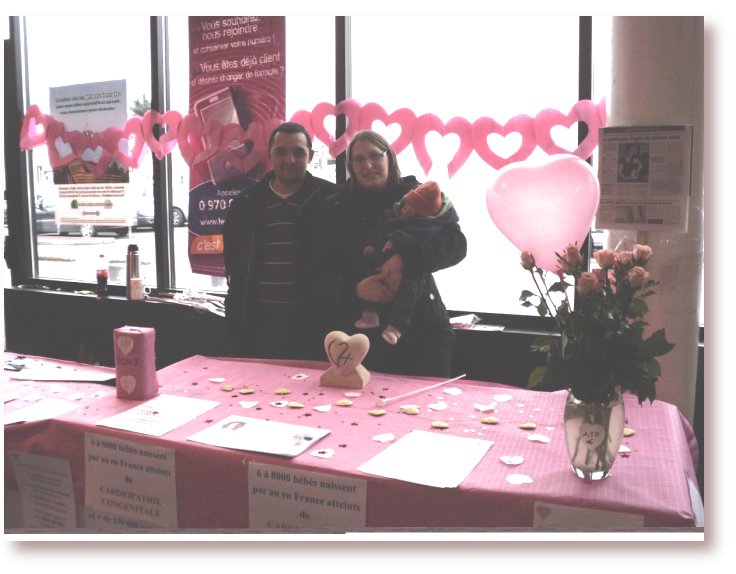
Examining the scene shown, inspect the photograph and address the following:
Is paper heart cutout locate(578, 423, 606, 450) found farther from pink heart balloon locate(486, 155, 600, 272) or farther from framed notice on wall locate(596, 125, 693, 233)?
framed notice on wall locate(596, 125, 693, 233)

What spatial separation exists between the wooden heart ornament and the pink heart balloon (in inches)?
22.6

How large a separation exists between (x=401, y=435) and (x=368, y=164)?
3.29 ft

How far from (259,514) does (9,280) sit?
9.19 feet

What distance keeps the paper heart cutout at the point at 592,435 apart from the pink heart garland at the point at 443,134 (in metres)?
1.68

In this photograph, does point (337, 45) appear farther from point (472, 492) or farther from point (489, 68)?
point (472, 492)

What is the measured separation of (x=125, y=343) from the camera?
170 cm

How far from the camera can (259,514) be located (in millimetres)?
1348

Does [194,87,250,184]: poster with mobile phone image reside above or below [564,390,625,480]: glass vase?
above

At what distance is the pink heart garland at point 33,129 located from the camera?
340 centimetres

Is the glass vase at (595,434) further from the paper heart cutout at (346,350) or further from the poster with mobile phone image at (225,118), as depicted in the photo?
the poster with mobile phone image at (225,118)

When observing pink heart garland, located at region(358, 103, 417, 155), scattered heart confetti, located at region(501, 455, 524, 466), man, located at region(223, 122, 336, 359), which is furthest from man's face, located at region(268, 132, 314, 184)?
scattered heart confetti, located at region(501, 455, 524, 466)

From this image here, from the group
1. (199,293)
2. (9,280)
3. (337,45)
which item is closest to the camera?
(337,45)

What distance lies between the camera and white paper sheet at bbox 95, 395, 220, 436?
1486mm
